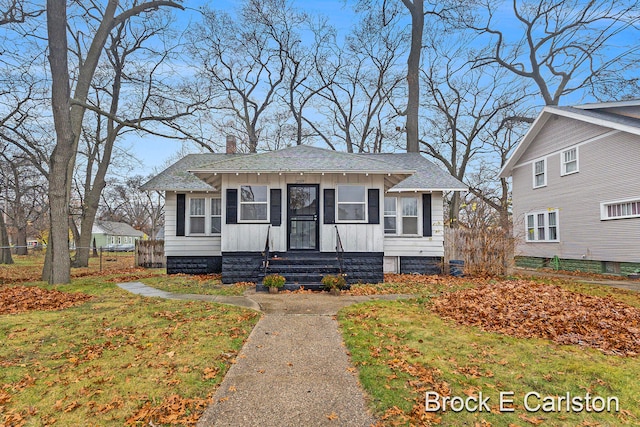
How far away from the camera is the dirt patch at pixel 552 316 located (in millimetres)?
5281

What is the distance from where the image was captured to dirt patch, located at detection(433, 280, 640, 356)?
528 cm

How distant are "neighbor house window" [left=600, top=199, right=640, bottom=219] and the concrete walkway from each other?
1314cm

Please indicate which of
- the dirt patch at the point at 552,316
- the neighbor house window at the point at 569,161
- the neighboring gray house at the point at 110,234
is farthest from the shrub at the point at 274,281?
the neighboring gray house at the point at 110,234

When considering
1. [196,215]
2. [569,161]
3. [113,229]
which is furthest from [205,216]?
[113,229]

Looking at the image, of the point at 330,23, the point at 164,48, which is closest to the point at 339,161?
the point at 164,48

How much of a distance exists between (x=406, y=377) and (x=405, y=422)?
0.91 metres

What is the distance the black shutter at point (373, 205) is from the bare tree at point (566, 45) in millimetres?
18068

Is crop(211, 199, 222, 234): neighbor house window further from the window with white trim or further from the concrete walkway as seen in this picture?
the window with white trim

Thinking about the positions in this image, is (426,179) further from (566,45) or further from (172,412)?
(566,45)

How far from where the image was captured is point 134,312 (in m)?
7.18

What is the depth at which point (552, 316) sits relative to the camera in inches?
246

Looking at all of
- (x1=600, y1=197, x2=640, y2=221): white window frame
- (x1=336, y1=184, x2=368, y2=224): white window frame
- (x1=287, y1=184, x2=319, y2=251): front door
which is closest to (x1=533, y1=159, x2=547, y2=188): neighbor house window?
(x1=600, y1=197, x2=640, y2=221): white window frame

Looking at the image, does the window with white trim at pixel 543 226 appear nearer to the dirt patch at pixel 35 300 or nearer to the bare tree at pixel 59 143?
the dirt patch at pixel 35 300

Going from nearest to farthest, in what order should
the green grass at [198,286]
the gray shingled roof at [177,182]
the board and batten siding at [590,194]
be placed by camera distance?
the green grass at [198,286]
the board and batten siding at [590,194]
the gray shingled roof at [177,182]
